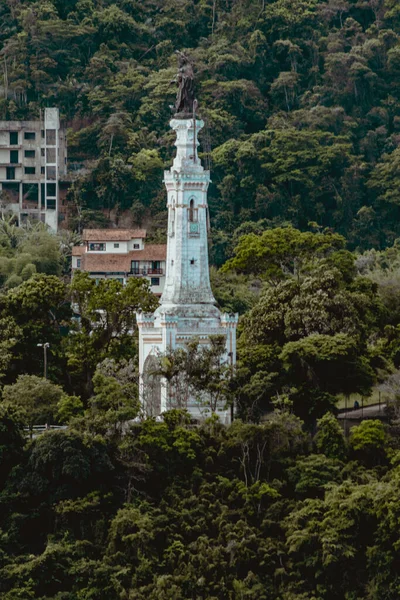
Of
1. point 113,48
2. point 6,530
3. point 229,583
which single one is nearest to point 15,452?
point 6,530

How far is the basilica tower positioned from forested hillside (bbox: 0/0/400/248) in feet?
86.5

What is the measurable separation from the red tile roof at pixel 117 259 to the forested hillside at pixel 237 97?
6048 mm

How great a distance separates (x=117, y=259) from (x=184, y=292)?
23.3m

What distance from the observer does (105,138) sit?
105 meters

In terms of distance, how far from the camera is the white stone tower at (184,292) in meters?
71.4

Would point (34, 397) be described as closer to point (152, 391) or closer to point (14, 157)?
point (152, 391)

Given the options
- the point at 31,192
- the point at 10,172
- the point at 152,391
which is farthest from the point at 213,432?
the point at 10,172

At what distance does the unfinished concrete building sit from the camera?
342 ft

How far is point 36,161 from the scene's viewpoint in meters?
105

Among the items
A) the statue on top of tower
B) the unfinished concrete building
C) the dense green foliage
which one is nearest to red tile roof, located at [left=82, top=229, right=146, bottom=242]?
the unfinished concrete building

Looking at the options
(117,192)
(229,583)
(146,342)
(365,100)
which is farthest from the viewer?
(365,100)

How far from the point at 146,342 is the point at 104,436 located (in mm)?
4514

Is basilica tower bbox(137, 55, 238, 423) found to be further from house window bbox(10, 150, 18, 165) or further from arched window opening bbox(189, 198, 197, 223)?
house window bbox(10, 150, 18, 165)

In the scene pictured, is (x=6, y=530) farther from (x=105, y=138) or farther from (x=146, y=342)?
(x=105, y=138)
